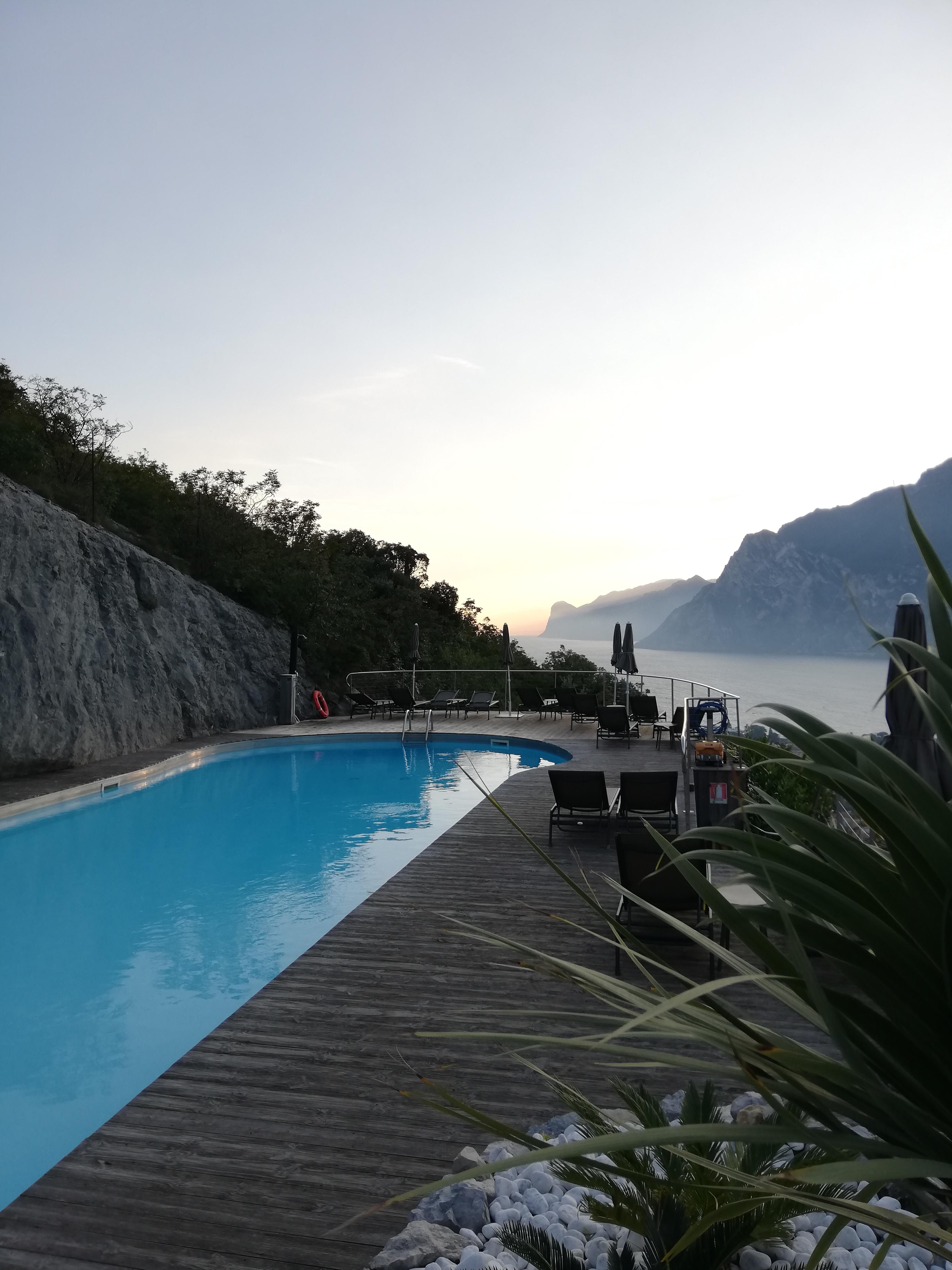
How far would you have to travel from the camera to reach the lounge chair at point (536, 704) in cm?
1656

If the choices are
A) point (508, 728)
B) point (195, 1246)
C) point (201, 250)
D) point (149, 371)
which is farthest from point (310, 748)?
point (195, 1246)

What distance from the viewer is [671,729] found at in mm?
12773

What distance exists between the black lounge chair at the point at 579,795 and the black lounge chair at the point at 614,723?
5.40 m

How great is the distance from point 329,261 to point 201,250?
1910 mm

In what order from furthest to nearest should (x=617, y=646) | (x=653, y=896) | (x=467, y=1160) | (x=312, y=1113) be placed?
1. (x=617, y=646)
2. (x=653, y=896)
3. (x=312, y=1113)
4. (x=467, y=1160)

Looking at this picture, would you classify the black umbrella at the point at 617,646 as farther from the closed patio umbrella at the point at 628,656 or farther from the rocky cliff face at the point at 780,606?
the rocky cliff face at the point at 780,606

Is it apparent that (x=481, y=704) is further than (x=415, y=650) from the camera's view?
Yes

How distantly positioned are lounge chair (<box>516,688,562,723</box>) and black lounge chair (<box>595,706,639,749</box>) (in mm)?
2488

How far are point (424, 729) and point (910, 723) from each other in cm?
1138

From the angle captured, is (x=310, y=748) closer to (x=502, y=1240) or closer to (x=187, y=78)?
(x=187, y=78)

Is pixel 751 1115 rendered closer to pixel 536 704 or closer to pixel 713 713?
pixel 713 713

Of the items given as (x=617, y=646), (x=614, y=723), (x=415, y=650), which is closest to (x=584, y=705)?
(x=617, y=646)

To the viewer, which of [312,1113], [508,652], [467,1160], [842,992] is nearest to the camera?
[842,992]

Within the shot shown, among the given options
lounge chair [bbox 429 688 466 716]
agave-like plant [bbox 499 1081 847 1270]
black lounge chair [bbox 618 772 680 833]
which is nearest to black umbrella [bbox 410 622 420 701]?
lounge chair [bbox 429 688 466 716]
